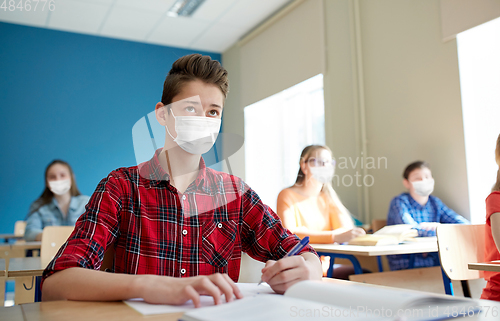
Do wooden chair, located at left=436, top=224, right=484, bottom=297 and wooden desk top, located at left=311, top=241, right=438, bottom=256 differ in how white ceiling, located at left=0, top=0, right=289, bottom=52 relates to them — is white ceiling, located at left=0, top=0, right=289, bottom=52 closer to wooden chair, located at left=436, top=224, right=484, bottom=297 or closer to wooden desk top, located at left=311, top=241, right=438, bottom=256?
wooden desk top, located at left=311, top=241, right=438, bottom=256

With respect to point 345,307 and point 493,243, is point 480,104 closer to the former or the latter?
point 493,243

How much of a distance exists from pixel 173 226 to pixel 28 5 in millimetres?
4317

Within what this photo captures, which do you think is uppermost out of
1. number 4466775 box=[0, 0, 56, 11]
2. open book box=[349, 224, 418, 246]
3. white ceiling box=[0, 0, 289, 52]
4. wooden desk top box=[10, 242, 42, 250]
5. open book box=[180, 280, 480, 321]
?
white ceiling box=[0, 0, 289, 52]

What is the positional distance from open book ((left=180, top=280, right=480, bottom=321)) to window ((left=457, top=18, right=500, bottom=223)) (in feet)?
8.44

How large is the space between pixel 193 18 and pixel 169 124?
13.1 feet

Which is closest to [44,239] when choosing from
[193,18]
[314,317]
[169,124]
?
[169,124]

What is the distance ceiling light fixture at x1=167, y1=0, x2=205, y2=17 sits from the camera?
4311 millimetres

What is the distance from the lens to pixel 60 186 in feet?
11.0

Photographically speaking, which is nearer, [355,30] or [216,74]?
[216,74]

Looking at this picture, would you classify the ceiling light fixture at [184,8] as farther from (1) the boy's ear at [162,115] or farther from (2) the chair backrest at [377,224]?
(1) the boy's ear at [162,115]

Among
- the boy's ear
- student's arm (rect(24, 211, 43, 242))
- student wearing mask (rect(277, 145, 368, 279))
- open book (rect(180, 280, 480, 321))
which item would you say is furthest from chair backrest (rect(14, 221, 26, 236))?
open book (rect(180, 280, 480, 321))

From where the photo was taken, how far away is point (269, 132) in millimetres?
4391

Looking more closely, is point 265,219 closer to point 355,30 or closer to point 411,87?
point 411,87

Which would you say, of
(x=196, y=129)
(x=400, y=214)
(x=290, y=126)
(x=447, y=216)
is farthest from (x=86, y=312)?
(x=290, y=126)
